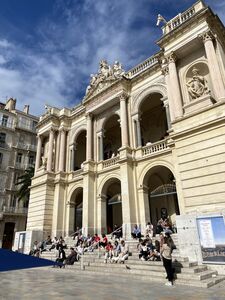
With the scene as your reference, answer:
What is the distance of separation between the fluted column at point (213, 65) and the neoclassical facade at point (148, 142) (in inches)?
2.1

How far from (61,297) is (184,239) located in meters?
6.65

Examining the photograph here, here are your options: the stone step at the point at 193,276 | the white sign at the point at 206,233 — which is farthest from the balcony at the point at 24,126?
the stone step at the point at 193,276

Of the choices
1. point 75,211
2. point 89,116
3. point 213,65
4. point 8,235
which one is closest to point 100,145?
point 89,116

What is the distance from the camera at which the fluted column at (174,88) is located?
14.0 meters

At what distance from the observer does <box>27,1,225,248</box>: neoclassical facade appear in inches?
475

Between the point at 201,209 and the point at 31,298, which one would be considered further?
the point at 201,209

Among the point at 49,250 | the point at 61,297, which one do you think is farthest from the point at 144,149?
the point at 61,297

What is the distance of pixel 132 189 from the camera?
56.2 ft

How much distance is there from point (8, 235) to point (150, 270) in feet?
94.1

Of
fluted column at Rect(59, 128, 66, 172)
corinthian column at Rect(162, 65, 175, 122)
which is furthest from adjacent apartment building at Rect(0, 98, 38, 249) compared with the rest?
corinthian column at Rect(162, 65, 175, 122)

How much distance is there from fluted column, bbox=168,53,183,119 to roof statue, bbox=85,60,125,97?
6.00m

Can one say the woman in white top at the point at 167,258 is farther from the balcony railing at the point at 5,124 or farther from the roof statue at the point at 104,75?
the balcony railing at the point at 5,124

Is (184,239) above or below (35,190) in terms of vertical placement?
below

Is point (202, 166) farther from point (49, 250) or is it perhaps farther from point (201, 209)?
point (49, 250)
